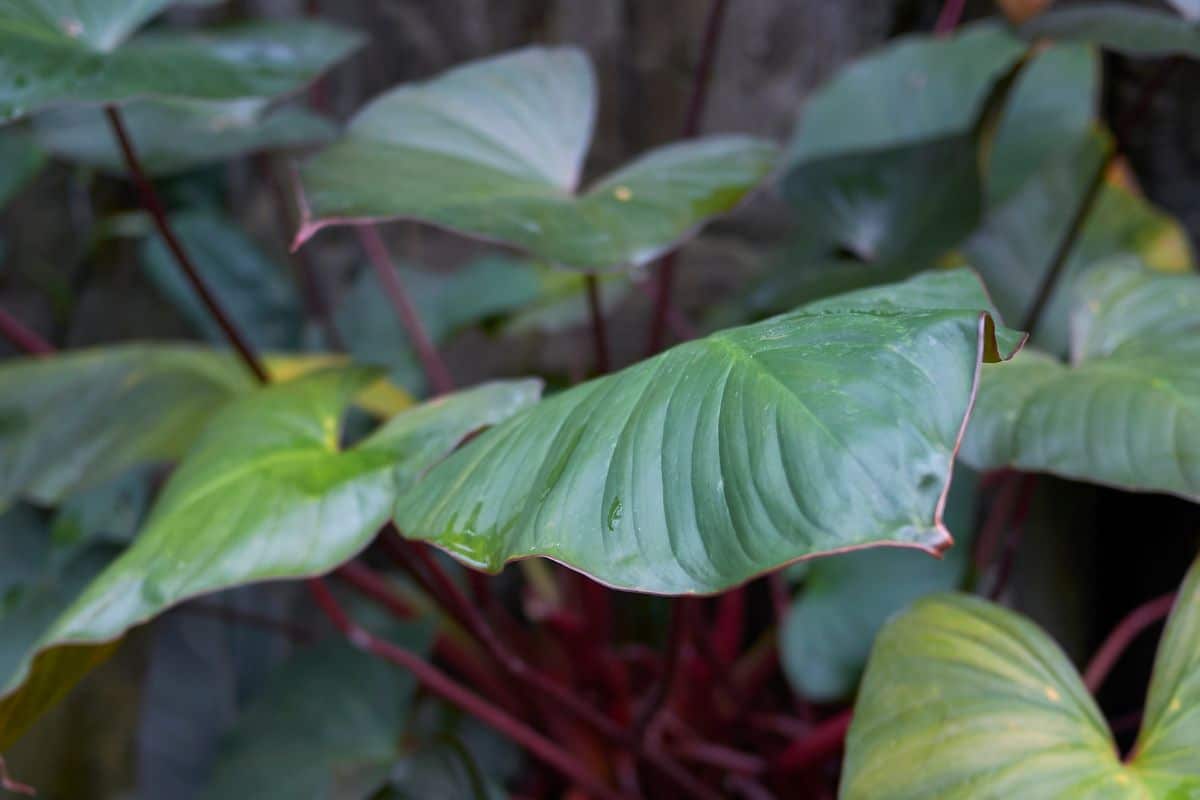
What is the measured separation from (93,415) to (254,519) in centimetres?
52

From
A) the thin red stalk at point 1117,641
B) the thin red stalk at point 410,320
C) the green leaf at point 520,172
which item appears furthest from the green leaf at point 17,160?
the thin red stalk at point 1117,641

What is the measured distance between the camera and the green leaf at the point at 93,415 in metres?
0.85

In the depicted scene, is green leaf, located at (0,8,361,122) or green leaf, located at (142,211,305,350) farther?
green leaf, located at (142,211,305,350)

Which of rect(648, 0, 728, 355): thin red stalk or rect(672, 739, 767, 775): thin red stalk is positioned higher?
rect(648, 0, 728, 355): thin red stalk

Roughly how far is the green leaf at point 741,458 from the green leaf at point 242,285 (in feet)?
3.34

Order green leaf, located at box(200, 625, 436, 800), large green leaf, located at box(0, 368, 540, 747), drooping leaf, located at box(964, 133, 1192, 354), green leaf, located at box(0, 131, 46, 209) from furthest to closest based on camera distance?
green leaf, located at box(0, 131, 46, 209) → drooping leaf, located at box(964, 133, 1192, 354) → green leaf, located at box(200, 625, 436, 800) → large green leaf, located at box(0, 368, 540, 747)

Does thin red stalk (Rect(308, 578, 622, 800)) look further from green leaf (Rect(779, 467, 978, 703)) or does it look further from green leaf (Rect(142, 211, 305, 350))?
green leaf (Rect(142, 211, 305, 350))

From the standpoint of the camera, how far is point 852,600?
2.85 ft

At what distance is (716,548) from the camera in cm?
33

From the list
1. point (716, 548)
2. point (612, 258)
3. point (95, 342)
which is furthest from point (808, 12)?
point (95, 342)

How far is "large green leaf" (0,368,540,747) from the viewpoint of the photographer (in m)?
0.45

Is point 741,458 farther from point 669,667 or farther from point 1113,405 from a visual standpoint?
point 669,667

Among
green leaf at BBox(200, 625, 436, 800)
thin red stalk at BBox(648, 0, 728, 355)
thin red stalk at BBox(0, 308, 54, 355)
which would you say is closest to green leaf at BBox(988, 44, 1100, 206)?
thin red stalk at BBox(648, 0, 728, 355)

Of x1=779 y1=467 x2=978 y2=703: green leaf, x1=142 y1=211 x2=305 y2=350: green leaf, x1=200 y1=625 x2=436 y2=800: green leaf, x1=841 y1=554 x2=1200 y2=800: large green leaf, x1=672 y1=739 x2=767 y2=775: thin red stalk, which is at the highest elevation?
x1=841 y1=554 x2=1200 y2=800: large green leaf
